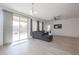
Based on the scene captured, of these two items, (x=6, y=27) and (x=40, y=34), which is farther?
(x=40, y=34)

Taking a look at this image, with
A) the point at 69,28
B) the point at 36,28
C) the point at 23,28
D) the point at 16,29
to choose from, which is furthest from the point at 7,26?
the point at 69,28

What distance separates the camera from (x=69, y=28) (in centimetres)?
873

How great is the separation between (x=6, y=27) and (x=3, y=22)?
0.42m

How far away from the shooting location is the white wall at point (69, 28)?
26.2 ft

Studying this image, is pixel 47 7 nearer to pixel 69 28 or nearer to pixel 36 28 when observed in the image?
pixel 36 28

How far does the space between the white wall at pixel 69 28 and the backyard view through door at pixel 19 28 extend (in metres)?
5.57

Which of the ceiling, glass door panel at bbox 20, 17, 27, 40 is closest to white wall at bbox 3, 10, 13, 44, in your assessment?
the ceiling

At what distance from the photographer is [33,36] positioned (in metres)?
7.41

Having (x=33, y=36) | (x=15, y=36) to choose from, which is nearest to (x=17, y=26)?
(x=15, y=36)

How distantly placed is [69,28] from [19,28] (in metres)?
6.59

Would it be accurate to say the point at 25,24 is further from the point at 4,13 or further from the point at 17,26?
the point at 4,13

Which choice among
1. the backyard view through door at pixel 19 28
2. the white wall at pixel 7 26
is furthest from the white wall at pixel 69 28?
the white wall at pixel 7 26

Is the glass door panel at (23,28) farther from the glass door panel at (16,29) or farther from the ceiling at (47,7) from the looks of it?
the ceiling at (47,7)

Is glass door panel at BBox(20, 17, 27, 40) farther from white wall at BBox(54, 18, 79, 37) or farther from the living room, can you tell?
white wall at BBox(54, 18, 79, 37)
